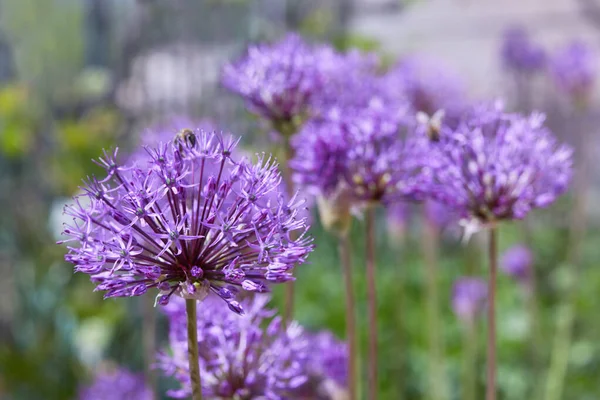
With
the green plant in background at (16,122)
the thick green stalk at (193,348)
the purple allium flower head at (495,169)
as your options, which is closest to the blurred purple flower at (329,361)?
the purple allium flower head at (495,169)

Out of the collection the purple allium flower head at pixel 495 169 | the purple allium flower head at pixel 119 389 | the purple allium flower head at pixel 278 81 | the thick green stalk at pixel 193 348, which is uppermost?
the purple allium flower head at pixel 278 81

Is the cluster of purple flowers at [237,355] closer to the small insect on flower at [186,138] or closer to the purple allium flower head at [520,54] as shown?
the small insect on flower at [186,138]

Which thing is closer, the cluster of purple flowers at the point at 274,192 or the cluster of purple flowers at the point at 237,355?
the cluster of purple flowers at the point at 274,192

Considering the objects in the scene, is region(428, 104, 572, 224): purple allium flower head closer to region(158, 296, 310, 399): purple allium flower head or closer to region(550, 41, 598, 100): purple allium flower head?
region(158, 296, 310, 399): purple allium flower head

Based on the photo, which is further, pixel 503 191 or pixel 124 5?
pixel 124 5

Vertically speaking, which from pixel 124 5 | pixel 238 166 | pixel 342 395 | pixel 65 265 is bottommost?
pixel 342 395

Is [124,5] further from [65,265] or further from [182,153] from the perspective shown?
[182,153]

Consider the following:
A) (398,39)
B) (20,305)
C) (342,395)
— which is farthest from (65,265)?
(398,39)
